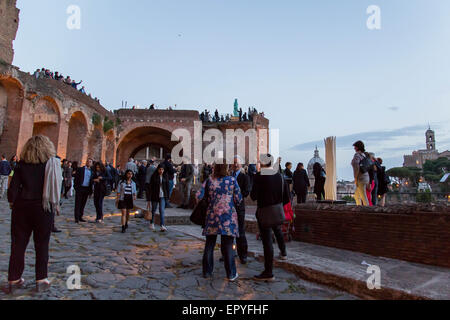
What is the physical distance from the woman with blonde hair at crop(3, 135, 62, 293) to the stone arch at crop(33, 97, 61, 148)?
16.2m

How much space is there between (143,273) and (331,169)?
5.49 metres

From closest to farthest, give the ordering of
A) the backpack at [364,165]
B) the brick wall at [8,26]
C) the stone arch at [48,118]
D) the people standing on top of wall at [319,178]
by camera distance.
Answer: the backpack at [364,165] < the people standing on top of wall at [319,178] < the stone arch at [48,118] < the brick wall at [8,26]

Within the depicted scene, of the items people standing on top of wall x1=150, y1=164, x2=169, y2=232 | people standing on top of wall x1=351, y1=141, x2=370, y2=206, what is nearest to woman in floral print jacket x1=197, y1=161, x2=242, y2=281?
people standing on top of wall x1=150, y1=164, x2=169, y2=232

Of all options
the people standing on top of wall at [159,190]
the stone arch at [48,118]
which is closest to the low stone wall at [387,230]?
the people standing on top of wall at [159,190]

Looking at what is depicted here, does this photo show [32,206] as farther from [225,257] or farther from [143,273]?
[225,257]

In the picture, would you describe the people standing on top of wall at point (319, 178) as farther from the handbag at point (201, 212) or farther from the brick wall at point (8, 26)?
the brick wall at point (8, 26)

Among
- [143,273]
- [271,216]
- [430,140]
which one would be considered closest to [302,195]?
[271,216]

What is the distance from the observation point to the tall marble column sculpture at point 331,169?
7.29 metres

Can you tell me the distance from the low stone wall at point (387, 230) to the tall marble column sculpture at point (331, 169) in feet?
7.44

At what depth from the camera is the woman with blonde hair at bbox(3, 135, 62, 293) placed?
2.90 meters

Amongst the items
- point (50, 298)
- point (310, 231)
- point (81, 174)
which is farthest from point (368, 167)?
point (81, 174)

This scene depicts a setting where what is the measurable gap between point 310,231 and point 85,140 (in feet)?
61.8

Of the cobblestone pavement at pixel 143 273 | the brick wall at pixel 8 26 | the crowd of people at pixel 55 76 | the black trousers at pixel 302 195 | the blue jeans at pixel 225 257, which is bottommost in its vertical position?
the cobblestone pavement at pixel 143 273
